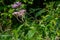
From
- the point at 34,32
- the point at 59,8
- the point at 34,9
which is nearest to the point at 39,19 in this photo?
the point at 34,9

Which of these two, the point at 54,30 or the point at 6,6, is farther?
the point at 6,6

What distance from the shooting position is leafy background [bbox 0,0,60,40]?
324 centimetres

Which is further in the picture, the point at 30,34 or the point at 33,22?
the point at 33,22

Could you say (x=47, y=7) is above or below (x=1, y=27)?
above

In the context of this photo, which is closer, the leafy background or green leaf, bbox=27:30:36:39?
green leaf, bbox=27:30:36:39

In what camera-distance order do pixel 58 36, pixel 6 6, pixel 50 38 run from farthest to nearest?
pixel 6 6, pixel 58 36, pixel 50 38

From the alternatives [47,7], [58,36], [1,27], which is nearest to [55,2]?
[47,7]

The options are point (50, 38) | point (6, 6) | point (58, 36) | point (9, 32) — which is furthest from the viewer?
point (6, 6)

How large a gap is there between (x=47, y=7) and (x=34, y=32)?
2.52 feet

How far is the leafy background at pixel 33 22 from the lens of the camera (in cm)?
324

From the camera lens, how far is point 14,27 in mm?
3857

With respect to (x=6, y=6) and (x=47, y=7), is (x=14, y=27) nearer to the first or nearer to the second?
(x=6, y=6)

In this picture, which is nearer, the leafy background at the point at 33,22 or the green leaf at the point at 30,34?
the green leaf at the point at 30,34

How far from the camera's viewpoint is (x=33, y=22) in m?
3.52
